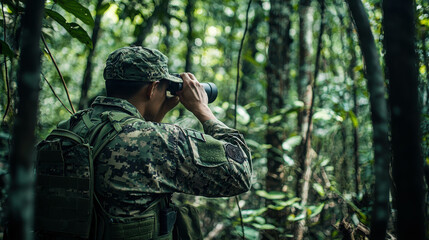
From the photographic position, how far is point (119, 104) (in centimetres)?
152

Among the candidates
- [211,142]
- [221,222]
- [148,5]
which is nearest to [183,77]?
[211,142]

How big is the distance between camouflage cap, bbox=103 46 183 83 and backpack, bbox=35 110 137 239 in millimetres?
417

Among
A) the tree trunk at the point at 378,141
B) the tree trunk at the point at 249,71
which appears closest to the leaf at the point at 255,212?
the tree trunk at the point at 378,141

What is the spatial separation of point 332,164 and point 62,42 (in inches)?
234

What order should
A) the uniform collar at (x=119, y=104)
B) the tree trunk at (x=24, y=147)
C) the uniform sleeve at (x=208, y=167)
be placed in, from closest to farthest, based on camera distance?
1. the tree trunk at (x=24, y=147)
2. the uniform sleeve at (x=208, y=167)
3. the uniform collar at (x=119, y=104)

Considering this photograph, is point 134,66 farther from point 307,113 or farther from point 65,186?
point 307,113

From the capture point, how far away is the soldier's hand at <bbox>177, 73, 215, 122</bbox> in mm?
1781

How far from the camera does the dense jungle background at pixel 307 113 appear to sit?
62 centimetres

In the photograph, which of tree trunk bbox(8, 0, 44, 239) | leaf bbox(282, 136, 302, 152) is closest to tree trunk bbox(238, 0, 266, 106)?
leaf bbox(282, 136, 302, 152)

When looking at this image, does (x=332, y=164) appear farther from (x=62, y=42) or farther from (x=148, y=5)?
(x=62, y=42)

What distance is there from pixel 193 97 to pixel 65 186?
845mm

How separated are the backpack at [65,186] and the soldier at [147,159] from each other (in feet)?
0.24

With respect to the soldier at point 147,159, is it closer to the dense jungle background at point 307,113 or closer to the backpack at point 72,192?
the backpack at point 72,192

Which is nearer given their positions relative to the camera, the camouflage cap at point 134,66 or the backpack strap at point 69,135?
the backpack strap at point 69,135
